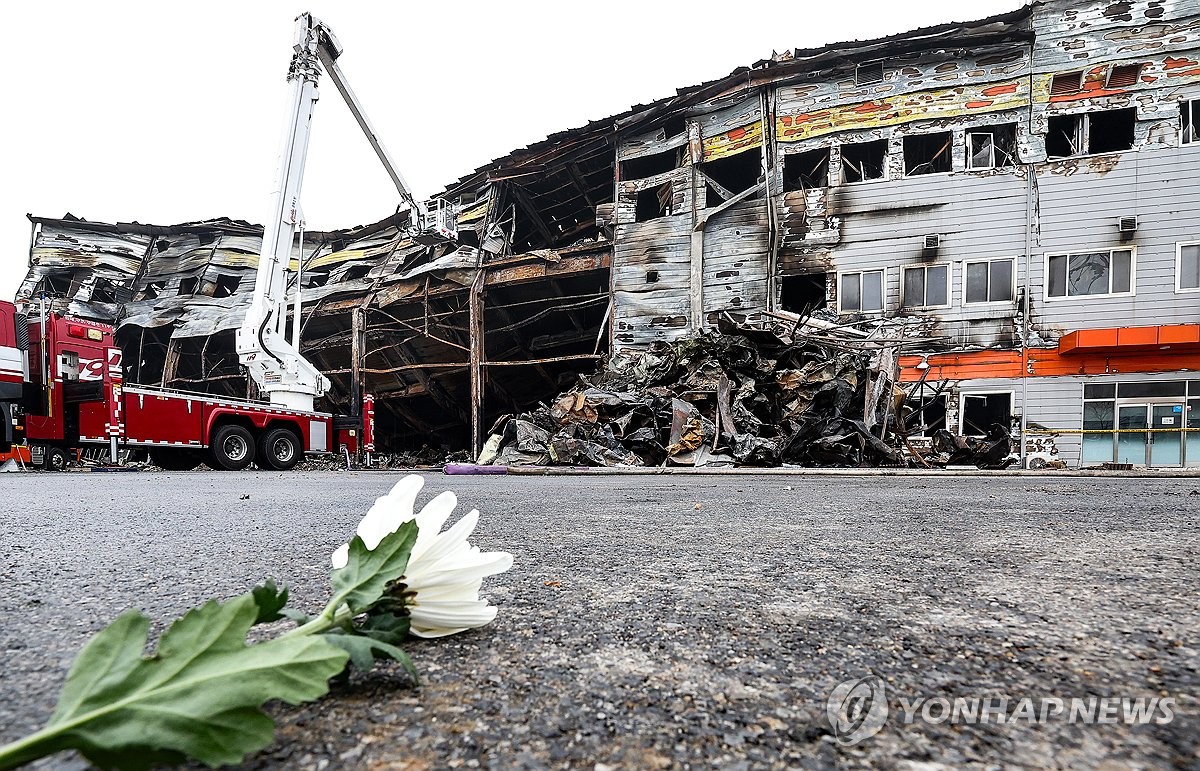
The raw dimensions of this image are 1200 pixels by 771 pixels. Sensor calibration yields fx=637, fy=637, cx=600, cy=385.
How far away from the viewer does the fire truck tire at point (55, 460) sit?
34.9 ft

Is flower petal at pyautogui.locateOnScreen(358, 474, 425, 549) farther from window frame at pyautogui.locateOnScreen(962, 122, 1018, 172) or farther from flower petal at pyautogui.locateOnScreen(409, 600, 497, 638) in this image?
window frame at pyautogui.locateOnScreen(962, 122, 1018, 172)

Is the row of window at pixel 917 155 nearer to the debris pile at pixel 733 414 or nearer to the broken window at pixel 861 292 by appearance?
the broken window at pixel 861 292

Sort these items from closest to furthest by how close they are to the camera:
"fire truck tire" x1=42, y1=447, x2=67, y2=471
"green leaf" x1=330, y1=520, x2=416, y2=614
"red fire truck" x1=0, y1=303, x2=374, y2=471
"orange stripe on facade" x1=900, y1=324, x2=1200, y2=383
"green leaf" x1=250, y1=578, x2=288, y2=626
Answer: "green leaf" x1=250, y1=578, x2=288, y2=626
"green leaf" x1=330, y1=520, x2=416, y2=614
"red fire truck" x1=0, y1=303, x2=374, y2=471
"fire truck tire" x1=42, y1=447, x2=67, y2=471
"orange stripe on facade" x1=900, y1=324, x2=1200, y2=383

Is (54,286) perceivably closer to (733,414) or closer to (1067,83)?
(733,414)

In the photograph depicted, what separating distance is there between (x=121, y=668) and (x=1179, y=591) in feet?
5.09

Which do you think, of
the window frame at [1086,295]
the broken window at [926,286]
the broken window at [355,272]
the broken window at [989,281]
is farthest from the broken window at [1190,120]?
the broken window at [355,272]

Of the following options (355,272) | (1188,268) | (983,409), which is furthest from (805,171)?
(355,272)

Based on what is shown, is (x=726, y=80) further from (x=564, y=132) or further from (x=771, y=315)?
(x=771, y=315)

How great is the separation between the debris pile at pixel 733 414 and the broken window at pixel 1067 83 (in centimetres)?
710

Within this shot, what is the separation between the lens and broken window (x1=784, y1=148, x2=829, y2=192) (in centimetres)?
1463

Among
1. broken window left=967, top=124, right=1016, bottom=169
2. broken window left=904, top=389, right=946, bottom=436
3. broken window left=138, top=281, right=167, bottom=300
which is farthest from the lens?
broken window left=138, top=281, right=167, bottom=300

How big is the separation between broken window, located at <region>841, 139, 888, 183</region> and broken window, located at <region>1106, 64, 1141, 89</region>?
439 centimetres

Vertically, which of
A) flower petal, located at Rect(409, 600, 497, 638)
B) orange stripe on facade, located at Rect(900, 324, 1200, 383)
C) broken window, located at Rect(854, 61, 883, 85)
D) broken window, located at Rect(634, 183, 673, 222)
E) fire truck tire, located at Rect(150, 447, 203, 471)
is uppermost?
broken window, located at Rect(854, 61, 883, 85)

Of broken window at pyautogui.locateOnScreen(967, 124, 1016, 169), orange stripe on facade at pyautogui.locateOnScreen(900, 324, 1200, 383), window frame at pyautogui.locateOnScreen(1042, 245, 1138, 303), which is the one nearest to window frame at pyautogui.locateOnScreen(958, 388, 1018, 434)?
orange stripe on facade at pyautogui.locateOnScreen(900, 324, 1200, 383)
